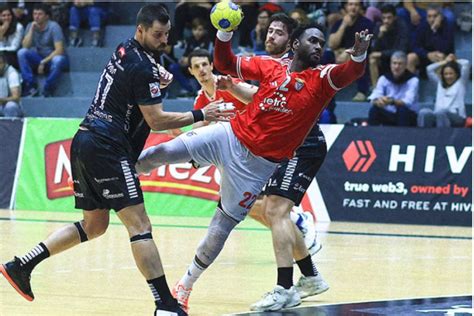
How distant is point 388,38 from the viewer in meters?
17.1

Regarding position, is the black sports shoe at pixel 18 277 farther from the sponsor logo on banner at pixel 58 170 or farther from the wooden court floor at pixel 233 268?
the sponsor logo on banner at pixel 58 170

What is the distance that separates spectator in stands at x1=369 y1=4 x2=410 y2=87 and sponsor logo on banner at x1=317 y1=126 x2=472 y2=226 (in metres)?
2.18

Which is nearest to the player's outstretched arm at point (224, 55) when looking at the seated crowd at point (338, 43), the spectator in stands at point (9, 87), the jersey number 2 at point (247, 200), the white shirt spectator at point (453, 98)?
the jersey number 2 at point (247, 200)

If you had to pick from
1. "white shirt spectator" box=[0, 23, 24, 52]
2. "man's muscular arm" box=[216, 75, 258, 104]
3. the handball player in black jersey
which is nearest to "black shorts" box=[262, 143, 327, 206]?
"man's muscular arm" box=[216, 75, 258, 104]

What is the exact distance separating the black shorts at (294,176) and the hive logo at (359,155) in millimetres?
6682

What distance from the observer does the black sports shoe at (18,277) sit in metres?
Answer: 7.30

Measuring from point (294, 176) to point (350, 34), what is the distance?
9.38m

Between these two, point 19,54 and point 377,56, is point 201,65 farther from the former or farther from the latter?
point 19,54

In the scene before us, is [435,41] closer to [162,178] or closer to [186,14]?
[186,14]

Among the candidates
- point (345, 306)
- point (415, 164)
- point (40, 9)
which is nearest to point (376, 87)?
point (415, 164)

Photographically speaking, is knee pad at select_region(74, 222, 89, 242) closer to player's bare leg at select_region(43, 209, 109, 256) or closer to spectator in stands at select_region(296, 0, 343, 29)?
player's bare leg at select_region(43, 209, 109, 256)

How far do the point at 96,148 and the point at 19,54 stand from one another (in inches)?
503

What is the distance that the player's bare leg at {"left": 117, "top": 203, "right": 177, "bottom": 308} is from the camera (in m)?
6.83

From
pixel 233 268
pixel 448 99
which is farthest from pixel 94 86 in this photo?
pixel 233 268
